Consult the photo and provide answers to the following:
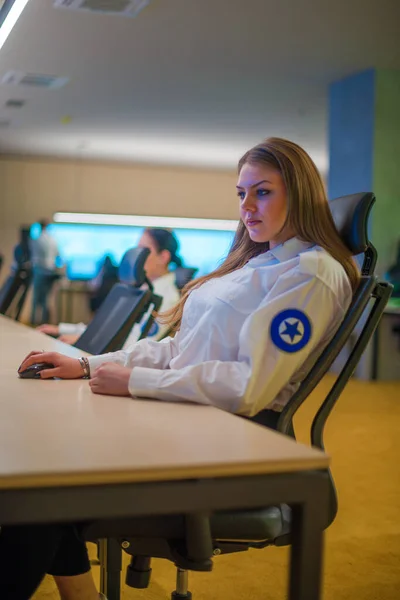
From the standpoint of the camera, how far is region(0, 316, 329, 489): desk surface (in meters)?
0.96

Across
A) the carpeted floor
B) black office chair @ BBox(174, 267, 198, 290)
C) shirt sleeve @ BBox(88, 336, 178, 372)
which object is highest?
black office chair @ BBox(174, 267, 198, 290)

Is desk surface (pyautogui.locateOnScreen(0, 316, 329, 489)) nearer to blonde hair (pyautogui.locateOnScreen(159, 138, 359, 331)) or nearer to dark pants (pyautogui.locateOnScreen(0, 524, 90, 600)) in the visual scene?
dark pants (pyautogui.locateOnScreen(0, 524, 90, 600))

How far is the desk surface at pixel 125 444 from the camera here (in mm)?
Result: 963

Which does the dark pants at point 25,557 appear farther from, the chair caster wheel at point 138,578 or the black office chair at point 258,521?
the chair caster wheel at point 138,578

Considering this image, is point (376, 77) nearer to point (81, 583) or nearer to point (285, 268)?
point (285, 268)

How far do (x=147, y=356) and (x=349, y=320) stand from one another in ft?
1.69

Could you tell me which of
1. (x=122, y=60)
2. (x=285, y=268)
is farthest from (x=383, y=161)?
(x=285, y=268)

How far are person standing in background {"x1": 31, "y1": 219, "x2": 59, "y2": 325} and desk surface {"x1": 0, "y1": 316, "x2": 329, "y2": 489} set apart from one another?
10.5 metres

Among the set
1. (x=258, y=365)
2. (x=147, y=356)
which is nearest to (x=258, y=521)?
(x=258, y=365)

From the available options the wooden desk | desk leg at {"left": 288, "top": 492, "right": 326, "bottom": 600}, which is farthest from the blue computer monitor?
desk leg at {"left": 288, "top": 492, "right": 326, "bottom": 600}

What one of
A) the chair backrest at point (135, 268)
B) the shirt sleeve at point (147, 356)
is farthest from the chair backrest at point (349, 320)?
the chair backrest at point (135, 268)

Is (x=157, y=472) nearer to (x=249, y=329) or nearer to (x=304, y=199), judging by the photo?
(x=249, y=329)

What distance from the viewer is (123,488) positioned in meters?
A: 0.97

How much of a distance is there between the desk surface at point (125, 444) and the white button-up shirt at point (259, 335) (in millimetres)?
58
